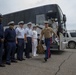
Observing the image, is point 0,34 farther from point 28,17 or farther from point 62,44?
point 28,17

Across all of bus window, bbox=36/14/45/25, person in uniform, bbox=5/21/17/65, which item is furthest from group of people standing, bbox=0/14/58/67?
bus window, bbox=36/14/45/25

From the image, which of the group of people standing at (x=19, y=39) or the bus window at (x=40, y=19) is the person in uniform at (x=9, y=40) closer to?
the group of people standing at (x=19, y=39)

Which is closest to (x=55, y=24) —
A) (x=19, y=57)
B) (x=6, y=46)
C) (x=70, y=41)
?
(x=19, y=57)

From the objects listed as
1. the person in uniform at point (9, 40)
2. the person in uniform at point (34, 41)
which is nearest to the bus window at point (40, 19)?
the person in uniform at point (34, 41)

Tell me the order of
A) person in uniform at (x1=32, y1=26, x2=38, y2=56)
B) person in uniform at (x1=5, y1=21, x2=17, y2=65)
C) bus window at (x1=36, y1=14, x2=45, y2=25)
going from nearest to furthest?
1. person in uniform at (x1=5, y1=21, x2=17, y2=65)
2. person in uniform at (x1=32, y1=26, x2=38, y2=56)
3. bus window at (x1=36, y1=14, x2=45, y2=25)

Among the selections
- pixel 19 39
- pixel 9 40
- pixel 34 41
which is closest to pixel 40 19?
pixel 34 41

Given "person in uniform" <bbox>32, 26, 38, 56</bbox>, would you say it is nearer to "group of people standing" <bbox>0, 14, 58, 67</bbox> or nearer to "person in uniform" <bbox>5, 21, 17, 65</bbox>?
"group of people standing" <bbox>0, 14, 58, 67</bbox>

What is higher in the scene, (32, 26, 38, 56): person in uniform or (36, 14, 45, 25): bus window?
(36, 14, 45, 25): bus window

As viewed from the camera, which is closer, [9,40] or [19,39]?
[9,40]

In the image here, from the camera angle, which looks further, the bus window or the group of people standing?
the bus window

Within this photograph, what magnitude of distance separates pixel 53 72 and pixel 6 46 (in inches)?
98.0

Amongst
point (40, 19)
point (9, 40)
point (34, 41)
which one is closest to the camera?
point (9, 40)

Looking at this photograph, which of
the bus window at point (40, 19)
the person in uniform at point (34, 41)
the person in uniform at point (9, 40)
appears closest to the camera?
the person in uniform at point (9, 40)

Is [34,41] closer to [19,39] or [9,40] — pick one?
[19,39]
